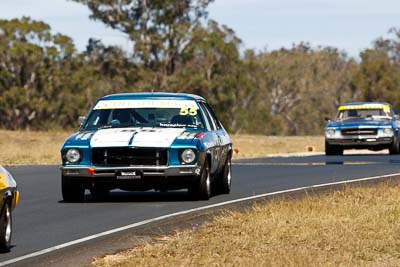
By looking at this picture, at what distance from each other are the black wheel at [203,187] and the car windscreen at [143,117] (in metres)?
0.90

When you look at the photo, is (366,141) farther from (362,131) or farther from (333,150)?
(333,150)

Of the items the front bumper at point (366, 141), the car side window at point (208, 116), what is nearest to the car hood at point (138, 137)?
the car side window at point (208, 116)

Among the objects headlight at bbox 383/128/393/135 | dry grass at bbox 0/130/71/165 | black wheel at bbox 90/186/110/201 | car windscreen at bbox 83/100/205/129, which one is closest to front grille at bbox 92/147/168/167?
car windscreen at bbox 83/100/205/129

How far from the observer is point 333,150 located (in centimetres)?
3628

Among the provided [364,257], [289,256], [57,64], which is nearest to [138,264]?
[289,256]

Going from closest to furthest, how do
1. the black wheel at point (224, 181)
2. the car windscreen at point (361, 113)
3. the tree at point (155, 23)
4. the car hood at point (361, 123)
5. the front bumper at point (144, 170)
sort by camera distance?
the front bumper at point (144, 170), the black wheel at point (224, 181), the car hood at point (361, 123), the car windscreen at point (361, 113), the tree at point (155, 23)

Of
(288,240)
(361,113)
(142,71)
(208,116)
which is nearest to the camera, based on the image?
(288,240)

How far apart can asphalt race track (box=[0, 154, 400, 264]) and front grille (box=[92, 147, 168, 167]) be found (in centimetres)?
60

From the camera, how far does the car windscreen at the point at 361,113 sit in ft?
119

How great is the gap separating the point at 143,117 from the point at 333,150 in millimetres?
18570

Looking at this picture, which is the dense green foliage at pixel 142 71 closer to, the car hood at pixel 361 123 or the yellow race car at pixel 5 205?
the car hood at pixel 361 123

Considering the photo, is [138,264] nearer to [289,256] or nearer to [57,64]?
[289,256]

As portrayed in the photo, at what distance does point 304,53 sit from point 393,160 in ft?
302

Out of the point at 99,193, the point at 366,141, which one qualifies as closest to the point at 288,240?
the point at 99,193
